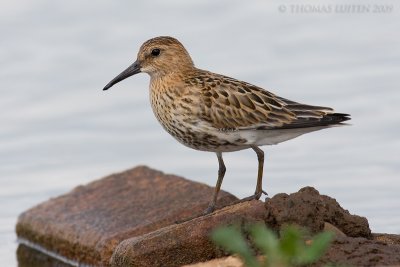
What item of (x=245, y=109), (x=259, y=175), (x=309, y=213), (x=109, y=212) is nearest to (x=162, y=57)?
(x=245, y=109)

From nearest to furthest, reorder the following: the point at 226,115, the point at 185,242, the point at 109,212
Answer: the point at 185,242
the point at 226,115
the point at 109,212

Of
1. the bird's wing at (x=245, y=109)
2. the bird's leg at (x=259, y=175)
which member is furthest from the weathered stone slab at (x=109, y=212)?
the bird's wing at (x=245, y=109)

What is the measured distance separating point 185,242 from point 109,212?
4.01m

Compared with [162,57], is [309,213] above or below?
below

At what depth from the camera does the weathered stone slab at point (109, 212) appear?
1160 centimetres

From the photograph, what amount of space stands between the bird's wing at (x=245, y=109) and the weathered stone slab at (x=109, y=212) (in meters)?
1.01

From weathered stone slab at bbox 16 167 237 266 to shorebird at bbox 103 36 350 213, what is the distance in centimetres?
90

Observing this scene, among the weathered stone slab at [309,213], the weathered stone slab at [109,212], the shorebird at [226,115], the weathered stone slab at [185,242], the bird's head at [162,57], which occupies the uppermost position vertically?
the bird's head at [162,57]

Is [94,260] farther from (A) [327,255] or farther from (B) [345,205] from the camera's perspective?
(A) [327,255]

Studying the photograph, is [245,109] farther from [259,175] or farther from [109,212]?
[109,212]

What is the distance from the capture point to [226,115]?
34.7 feet

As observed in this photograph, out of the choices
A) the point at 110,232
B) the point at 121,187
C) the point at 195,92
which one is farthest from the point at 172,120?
the point at 121,187

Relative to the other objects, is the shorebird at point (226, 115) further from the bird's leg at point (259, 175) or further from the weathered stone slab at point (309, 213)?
the weathered stone slab at point (309, 213)

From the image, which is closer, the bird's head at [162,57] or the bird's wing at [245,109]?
the bird's wing at [245,109]
